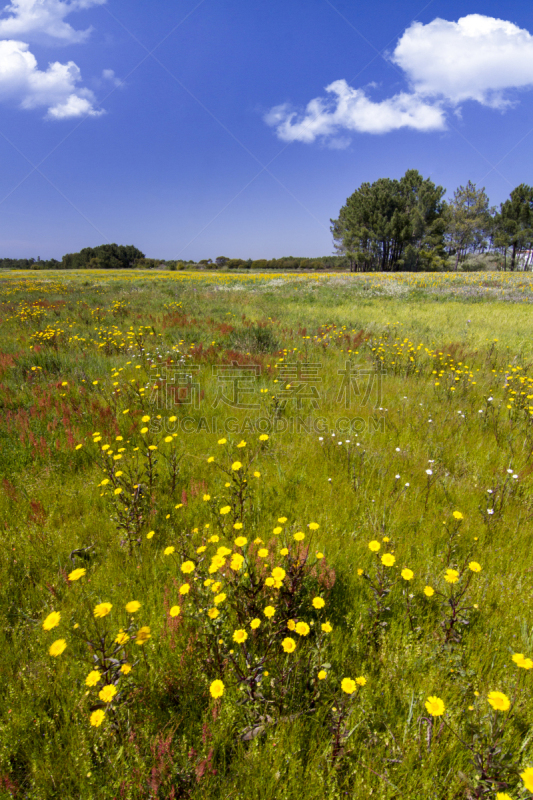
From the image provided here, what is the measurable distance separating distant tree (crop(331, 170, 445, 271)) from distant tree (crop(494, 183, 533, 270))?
10852mm

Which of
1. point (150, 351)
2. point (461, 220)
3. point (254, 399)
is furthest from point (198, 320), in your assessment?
point (461, 220)

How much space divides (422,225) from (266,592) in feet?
198

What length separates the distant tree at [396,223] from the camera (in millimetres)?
46625

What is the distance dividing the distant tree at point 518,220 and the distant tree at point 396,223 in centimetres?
1085

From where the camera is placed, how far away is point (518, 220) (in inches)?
2018

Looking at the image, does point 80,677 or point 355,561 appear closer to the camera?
point 80,677

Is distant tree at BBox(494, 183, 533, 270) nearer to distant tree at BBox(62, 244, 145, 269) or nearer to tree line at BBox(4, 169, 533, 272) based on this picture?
tree line at BBox(4, 169, 533, 272)

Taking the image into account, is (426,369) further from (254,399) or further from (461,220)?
(461,220)

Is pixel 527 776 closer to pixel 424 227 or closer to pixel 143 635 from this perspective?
pixel 143 635

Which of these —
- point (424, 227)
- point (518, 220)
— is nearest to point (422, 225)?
point (424, 227)

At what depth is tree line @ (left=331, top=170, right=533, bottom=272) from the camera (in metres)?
47.2

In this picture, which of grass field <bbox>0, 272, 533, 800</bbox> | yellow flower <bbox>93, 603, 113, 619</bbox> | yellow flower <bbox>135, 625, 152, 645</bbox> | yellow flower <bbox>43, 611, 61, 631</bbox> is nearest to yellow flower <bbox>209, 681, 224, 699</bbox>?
Result: grass field <bbox>0, 272, 533, 800</bbox>

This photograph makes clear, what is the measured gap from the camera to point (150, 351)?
22.6 ft

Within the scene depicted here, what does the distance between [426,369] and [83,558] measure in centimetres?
631
